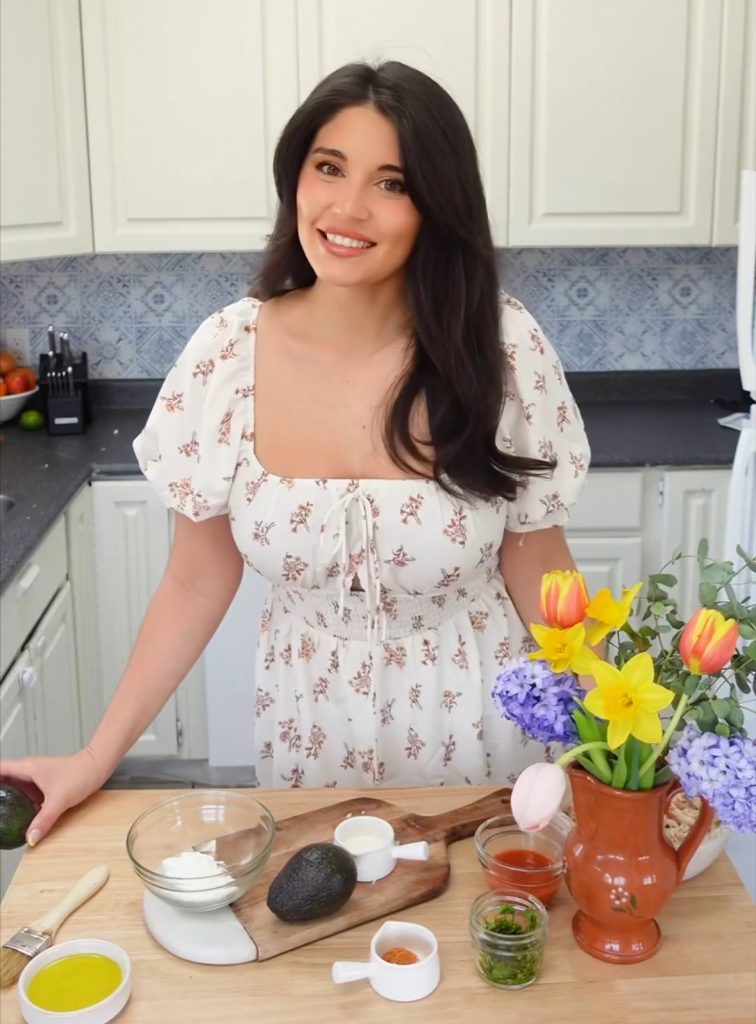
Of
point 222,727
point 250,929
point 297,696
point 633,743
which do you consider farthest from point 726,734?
point 222,727

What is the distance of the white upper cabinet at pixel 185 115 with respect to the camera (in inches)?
106

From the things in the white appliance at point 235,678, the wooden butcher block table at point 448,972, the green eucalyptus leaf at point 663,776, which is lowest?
the white appliance at point 235,678

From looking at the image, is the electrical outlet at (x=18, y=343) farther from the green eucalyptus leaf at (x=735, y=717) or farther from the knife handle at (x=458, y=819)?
the green eucalyptus leaf at (x=735, y=717)

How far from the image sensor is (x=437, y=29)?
8.88 feet

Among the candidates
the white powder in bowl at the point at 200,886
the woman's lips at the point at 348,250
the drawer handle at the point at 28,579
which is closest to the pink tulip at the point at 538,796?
the white powder in bowl at the point at 200,886

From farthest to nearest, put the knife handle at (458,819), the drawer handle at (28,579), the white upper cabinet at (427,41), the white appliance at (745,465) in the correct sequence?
the white upper cabinet at (427,41), the white appliance at (745,465), the drawer handle at (28,579), the knife handle at (458,819)

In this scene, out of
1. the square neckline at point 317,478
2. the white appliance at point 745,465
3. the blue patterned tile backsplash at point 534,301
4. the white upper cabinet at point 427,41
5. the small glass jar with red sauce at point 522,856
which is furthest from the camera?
the blue patterned tile backsplash at point 534,301

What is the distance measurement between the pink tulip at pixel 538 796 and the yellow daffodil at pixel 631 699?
6cm

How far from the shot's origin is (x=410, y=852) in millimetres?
1104

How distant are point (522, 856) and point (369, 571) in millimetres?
432

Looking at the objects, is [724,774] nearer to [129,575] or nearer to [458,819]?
[458,819]

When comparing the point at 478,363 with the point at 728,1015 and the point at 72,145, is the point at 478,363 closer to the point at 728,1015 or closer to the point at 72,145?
the point at 728,1015

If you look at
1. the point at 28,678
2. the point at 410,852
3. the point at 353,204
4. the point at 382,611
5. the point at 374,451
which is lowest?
the point at 28,678

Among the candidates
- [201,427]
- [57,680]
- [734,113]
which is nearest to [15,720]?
[57,680]
